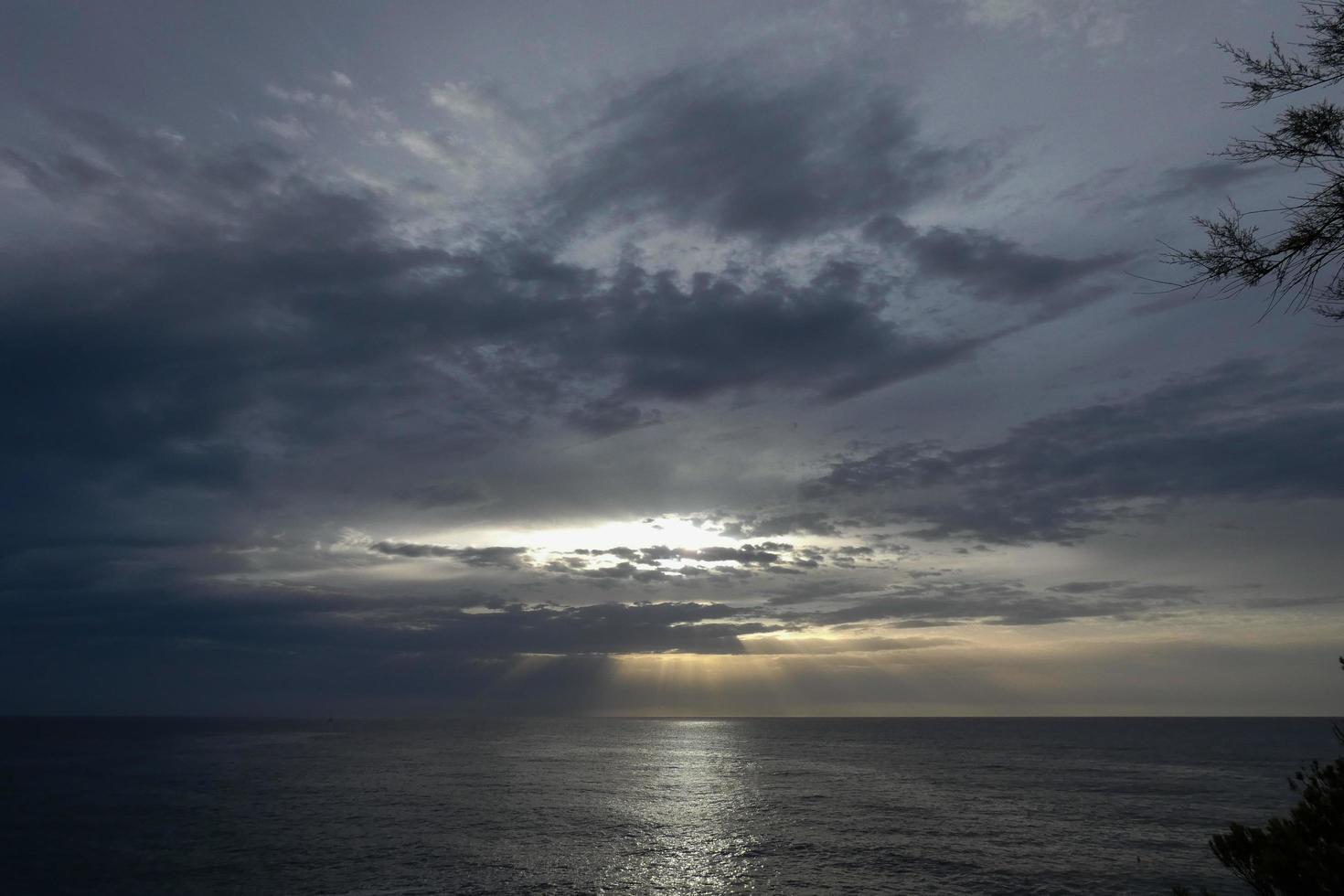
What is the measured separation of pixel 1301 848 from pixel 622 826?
63.8 metres

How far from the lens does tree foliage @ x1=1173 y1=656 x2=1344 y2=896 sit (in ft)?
35.5

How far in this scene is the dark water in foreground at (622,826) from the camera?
155 ft

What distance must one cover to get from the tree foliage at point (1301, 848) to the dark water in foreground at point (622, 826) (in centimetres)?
3626

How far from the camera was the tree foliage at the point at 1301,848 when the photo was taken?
1083 cm

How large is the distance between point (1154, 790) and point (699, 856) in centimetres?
7035

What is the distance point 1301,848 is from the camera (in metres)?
11.1

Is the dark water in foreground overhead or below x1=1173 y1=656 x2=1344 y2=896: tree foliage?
below

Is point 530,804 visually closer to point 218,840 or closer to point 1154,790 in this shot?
point 218,840

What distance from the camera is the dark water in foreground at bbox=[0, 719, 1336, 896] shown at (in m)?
47.2

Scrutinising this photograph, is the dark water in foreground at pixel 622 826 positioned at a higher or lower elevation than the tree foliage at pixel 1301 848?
lower

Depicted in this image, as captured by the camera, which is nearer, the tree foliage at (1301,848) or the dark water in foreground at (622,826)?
the tree foliage at (1301,848)

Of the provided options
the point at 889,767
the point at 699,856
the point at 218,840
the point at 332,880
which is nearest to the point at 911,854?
the point at 699,856

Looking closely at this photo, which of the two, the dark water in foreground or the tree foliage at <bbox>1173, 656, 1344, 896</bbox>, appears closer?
the tree foliage at <bbox>1173, 656, 1344, 896</bbox>

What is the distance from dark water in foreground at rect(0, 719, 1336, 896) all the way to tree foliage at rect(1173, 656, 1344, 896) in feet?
119
